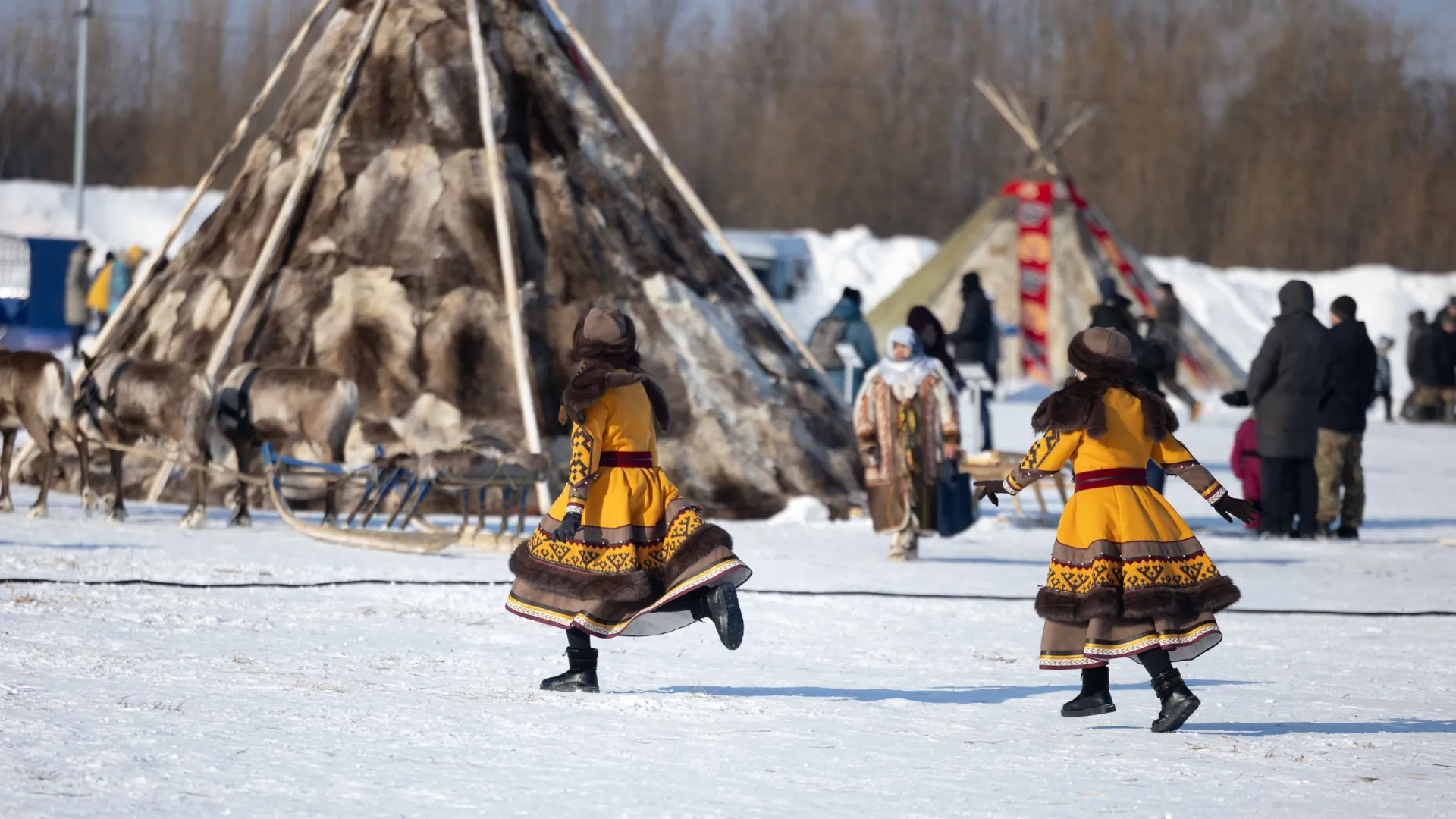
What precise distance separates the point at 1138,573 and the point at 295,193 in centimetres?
854

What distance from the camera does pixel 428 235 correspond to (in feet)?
41.5

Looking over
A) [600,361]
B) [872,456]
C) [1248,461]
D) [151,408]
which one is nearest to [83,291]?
[151,408]

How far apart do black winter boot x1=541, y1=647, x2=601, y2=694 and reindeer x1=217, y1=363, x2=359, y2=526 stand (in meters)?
5.22

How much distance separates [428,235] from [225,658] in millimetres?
6648

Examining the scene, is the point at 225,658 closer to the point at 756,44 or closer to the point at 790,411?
the point at 790,411

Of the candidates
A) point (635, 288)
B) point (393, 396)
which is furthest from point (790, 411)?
point (393, 396)

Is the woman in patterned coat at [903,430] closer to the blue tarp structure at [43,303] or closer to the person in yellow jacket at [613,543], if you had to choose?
the person in yellow jacket at [613,543]

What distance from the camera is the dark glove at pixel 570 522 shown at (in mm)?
5664

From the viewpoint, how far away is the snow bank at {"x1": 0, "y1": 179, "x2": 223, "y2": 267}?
38.3 meters

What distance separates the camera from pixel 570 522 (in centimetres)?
567

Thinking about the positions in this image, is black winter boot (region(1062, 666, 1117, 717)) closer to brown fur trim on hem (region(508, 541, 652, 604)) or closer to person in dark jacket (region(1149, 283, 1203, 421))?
brown fur trim on hem (region(508, 541, 652, 604))

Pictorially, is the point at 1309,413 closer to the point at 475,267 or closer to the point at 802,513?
the point at 802,513

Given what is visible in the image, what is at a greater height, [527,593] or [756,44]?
[756,44]

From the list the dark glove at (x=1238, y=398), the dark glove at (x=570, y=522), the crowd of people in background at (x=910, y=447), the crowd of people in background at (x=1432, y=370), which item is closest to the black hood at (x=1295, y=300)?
the dark glove at (x=1238, y=398)
